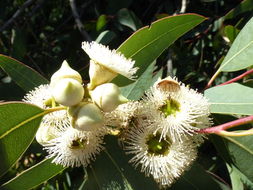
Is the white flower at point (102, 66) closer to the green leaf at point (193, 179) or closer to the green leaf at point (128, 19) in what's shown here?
the green leaf at point (193, 179)

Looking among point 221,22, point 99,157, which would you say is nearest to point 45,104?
point 99,157

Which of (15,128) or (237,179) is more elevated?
(15,128)

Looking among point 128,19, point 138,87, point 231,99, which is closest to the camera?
point 231,99

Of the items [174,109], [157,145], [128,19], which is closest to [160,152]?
[157,145]

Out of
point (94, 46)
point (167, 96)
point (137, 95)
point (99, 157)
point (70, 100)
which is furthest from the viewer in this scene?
point (137, 95)

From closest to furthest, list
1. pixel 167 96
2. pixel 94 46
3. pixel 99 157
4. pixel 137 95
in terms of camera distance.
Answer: pixel 94 46, pixel 167 96, pixel 99 157, pixel 137 95

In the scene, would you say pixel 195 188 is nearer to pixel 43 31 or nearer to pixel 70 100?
pixel 70 100

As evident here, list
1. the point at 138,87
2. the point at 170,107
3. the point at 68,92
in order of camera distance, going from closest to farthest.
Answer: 1. the point at 68,92
2. the point at 170,107
3. the point at 138,87

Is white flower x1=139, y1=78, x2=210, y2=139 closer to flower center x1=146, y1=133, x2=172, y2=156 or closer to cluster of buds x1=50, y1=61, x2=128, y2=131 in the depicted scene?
flower center x1=146, y1=133, x2=172, y2=156

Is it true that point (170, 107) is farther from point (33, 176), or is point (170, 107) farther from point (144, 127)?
point (33, 176)
